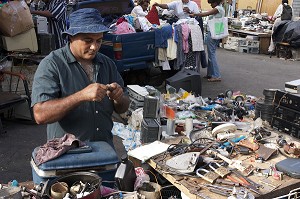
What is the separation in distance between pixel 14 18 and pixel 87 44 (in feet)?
13.0

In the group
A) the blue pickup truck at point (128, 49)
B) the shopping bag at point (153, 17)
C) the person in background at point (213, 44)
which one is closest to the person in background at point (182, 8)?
the person in background at point (213, 44)

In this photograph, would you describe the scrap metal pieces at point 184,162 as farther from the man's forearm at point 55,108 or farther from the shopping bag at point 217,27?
the shopping bag at point 217,27

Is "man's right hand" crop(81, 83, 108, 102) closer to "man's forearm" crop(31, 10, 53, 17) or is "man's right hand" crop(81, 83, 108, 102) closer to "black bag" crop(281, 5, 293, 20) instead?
"man's forearm" crop(31, 10, 53, 17)

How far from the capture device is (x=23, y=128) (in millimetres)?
5473

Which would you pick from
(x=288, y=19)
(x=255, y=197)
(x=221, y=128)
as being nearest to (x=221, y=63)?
(x=288, y=19)

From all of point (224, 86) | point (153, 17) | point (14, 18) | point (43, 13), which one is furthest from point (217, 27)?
point (14, 18)

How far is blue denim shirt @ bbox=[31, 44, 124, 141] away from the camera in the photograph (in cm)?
235

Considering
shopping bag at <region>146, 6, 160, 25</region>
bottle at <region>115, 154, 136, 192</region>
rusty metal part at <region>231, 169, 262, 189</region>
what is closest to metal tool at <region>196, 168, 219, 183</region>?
rusty metal part at <region>231, 169, 262, 189</region>

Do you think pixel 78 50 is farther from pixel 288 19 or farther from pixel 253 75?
pixel 288 19

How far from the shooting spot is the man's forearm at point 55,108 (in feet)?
7.27

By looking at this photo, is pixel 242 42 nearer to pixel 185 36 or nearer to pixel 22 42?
pixel 185 36

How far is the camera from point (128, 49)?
671 centimetres

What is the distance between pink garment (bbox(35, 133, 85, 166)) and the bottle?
286mm

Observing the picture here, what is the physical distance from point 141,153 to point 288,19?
10.5 meters
